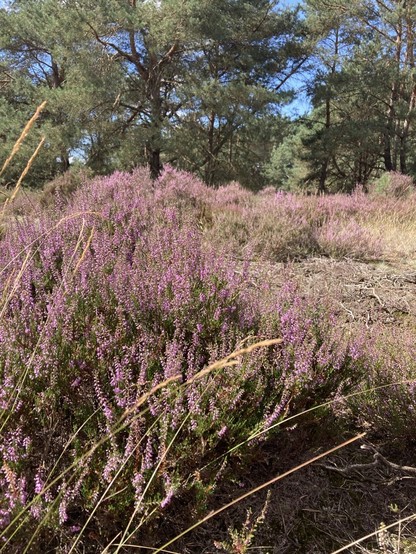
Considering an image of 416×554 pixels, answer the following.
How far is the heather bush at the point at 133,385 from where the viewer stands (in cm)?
129

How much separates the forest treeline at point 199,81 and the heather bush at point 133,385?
483 inches

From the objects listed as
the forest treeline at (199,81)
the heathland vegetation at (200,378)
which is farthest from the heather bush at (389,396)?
the forest treeline at (199,81)

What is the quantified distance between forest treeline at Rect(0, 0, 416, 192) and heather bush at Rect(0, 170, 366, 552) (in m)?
12.3

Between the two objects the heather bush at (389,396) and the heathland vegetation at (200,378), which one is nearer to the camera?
the heathland vegetation at (200,378)

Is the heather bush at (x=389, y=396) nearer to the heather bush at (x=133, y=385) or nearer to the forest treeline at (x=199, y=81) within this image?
the heather bush at (x=133, y=385)

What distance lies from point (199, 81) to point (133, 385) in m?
15.2

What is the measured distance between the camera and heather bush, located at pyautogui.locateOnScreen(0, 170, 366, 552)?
129 centimetres

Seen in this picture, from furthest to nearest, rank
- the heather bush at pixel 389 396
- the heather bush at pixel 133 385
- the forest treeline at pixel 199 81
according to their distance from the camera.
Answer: the forest treeline at pixel 199 81 < the heather bush at pixel 389 396 < the heather bush at pixel 133 385

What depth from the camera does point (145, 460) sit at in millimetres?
1312

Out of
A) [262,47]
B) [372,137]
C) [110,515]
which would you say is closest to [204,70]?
[262,47]

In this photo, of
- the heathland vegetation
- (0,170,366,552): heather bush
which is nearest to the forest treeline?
the heathland vegetation

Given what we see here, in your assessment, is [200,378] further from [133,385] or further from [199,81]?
[199,81]

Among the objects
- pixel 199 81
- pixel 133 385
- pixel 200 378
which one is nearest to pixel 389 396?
Result: pixel 200 378

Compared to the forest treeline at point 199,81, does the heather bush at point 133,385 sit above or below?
below
